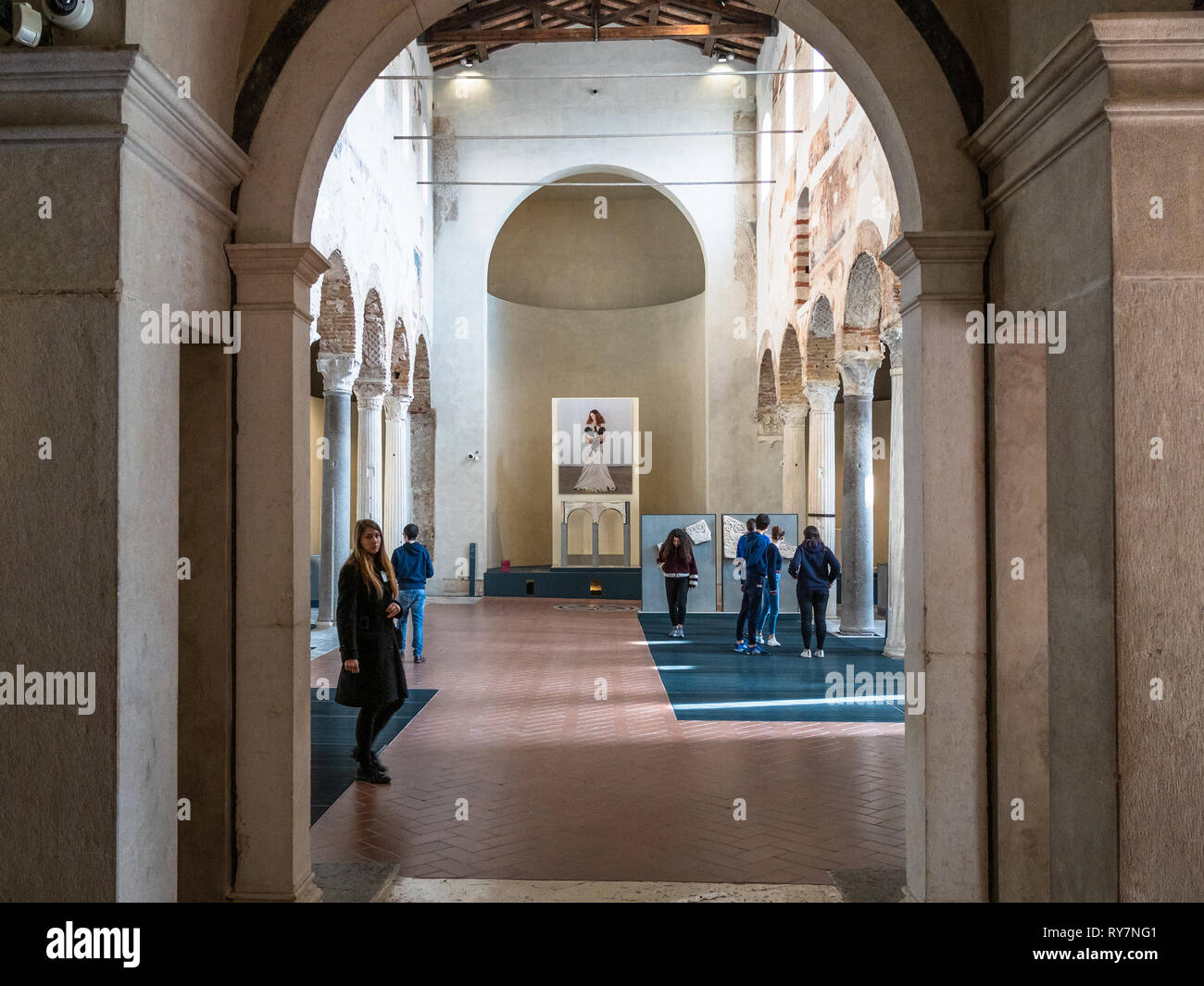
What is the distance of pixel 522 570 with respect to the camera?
834 inches

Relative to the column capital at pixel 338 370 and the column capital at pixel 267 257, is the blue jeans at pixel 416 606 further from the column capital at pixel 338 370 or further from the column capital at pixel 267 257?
the column capital at pixel 267 257

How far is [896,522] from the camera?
11.5 metres

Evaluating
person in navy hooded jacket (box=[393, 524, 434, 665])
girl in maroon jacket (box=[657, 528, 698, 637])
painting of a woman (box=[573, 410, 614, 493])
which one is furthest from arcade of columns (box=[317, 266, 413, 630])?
painting of a woman (box=[573, 410, 614, 493])

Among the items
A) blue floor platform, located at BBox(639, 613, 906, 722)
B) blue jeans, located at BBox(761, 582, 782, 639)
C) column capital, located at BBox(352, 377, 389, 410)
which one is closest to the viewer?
blue floor platform, located at BBox(639, 613, 906, 722)

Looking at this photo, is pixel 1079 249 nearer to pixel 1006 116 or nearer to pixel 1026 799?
pixel 1006 116

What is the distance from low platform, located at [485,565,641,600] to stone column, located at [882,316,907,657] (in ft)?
30.3

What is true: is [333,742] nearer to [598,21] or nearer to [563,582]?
[563,582]

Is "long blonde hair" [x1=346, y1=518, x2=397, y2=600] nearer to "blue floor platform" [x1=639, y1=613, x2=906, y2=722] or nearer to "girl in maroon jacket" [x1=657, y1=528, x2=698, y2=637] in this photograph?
"blue floor platform" [x1=639, y1=613, x2=906, y2=722]

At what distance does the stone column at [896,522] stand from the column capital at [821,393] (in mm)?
4110

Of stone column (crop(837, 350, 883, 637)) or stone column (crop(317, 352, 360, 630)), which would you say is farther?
stone column (crop(317, 352, 360, 630))

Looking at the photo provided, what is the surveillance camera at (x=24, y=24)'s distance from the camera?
9.89 feet

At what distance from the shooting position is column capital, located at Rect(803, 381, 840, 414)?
15602 mm
